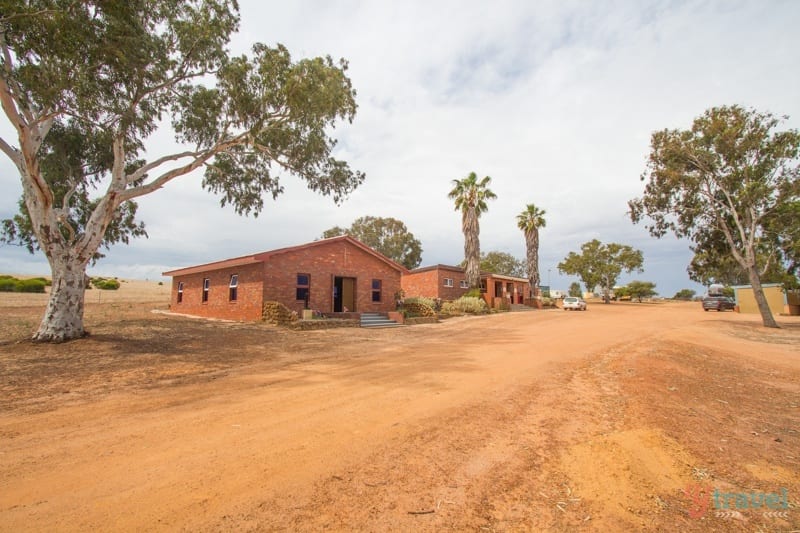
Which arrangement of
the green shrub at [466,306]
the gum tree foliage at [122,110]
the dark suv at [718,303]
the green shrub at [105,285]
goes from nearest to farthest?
the gum tree foliage at [122,110] < the green shrub at [466,306] < the dark suv at [718,303] < the green shrub at [105,285]

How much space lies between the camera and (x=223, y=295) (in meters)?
21.8

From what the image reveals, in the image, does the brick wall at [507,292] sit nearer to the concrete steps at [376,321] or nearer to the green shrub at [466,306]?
the green shrub at [466,306]

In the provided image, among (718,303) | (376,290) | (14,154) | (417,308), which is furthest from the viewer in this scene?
(718,303)

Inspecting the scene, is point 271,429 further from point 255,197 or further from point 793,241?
point 793,241

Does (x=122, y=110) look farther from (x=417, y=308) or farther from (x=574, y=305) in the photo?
(x=574, y=305)

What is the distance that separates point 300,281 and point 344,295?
3.37 meters

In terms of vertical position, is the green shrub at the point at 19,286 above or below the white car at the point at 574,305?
above

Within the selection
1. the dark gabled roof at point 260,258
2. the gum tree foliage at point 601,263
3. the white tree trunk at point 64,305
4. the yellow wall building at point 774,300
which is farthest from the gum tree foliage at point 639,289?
the white tree trunk at point 64,305

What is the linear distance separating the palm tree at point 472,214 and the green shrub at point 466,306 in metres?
4.07

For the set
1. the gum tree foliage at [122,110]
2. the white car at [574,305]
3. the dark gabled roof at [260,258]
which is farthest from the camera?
the white car at [574,305]

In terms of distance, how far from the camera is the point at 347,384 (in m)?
7.00

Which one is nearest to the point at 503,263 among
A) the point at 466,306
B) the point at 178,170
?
the point at 466,306

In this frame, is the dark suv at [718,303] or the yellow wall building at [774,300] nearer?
the yellow wall building at [774,300]

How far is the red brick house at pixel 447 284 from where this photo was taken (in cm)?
3312
